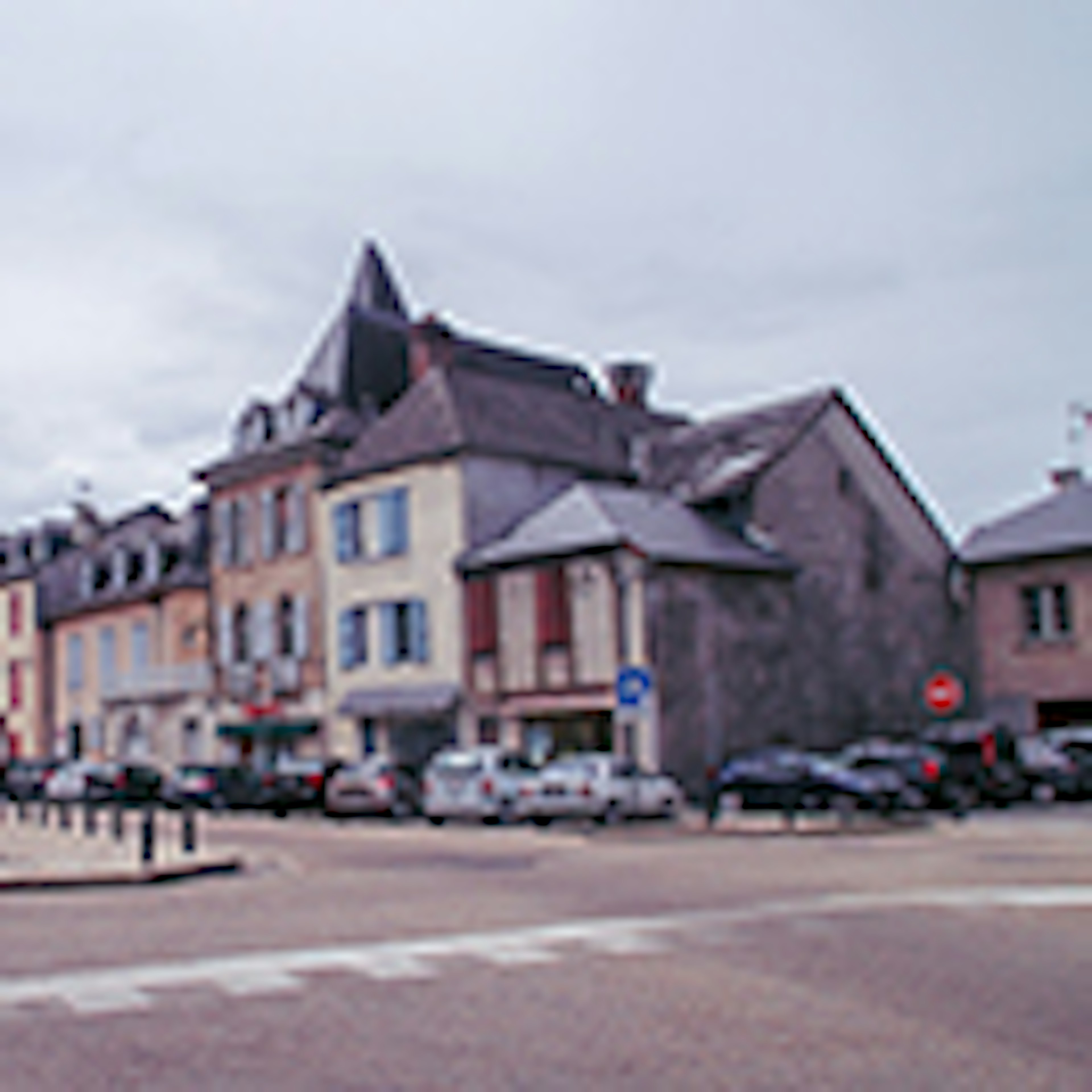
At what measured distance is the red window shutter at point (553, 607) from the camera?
33.2 metres

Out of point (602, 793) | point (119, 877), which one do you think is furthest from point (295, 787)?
point (119, 877)

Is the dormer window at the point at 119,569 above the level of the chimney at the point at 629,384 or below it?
below

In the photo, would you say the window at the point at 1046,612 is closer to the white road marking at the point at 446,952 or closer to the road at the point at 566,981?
the road at the point at 566,981

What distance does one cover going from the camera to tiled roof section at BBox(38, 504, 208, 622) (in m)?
47.8

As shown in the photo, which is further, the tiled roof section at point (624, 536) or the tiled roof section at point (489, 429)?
the tiled roof section at point (489, 429)

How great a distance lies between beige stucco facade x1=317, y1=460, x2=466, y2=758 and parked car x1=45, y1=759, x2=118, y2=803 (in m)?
5.57

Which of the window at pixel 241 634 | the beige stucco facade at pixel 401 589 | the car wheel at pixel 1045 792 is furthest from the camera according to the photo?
the window at pixel 241 634

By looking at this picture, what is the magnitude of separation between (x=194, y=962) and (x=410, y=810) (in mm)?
20332

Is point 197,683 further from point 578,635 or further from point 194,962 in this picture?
point 194,962

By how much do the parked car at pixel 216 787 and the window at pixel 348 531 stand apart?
611cm

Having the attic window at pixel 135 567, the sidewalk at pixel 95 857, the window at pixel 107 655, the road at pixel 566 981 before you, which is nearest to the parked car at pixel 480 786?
the sidewalk at pixel 95 857

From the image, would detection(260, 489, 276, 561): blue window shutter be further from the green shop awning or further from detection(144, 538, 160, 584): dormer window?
detection(144, 538, 160, 584): dormer window

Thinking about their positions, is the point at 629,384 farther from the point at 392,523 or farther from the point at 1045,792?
the point at 1045,792

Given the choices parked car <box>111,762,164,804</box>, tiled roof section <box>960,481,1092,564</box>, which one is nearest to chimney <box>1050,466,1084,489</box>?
tiled roof section <box>960,481,1092,564</box>
